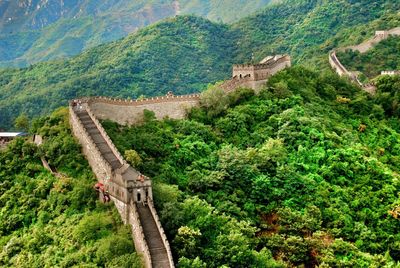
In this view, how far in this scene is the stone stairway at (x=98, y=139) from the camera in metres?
51.1

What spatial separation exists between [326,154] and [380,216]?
25.7 ft

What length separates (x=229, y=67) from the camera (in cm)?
14950

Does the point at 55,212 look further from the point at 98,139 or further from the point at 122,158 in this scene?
the point at 98,139

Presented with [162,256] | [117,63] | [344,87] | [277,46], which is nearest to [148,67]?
[117,63]

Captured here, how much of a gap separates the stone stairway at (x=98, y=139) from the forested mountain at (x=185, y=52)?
196ft

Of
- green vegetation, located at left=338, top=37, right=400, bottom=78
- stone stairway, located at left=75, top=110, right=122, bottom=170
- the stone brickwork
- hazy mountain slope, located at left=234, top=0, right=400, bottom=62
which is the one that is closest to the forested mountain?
hazy mountain slope, located at left=234, top=0, right=400, bottom=62

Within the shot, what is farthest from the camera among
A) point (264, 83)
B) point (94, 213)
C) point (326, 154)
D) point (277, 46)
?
point (277, 46)

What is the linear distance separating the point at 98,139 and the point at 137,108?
8848mm

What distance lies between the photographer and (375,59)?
331 feet

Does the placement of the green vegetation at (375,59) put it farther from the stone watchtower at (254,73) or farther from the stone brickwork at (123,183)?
the stone brickwork at (123,183)

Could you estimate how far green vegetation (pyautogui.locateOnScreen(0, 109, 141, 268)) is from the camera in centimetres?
4441

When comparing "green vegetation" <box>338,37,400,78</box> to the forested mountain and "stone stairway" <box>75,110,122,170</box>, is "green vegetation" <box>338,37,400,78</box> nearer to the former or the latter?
the forested mountain

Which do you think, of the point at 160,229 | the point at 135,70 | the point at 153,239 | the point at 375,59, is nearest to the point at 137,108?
the point at 160,229

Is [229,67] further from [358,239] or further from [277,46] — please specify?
[358,239]
